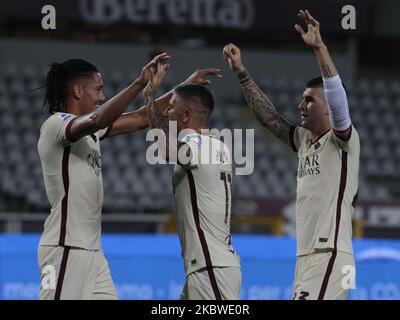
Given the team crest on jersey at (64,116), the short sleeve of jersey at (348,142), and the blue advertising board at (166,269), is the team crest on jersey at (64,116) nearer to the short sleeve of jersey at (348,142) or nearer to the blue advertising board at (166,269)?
the short sleeve of jersey at (348,142)

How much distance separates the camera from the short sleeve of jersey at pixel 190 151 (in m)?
6.02

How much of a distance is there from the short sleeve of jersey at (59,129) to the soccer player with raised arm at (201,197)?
473 millimetres

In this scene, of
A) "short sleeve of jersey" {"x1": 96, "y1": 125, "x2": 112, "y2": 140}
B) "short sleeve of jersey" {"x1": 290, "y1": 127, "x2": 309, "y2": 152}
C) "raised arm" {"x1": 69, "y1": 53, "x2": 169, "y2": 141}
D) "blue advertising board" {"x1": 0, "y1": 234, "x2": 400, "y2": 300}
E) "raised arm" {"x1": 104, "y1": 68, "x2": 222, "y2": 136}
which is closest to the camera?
"raised arm" {"x1": 69, "y1": 53, "x2": 169, "y2": 141}

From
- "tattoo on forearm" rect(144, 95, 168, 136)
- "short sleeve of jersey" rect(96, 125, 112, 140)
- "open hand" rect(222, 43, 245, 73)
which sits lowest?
"short sleeve of jersey" rect(96, 125, 112, 140)

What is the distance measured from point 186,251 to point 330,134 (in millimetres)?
1082

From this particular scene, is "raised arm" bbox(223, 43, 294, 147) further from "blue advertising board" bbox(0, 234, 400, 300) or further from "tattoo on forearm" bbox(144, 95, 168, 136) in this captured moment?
"blue advertising board" bbox(0, 234, 400, 300)

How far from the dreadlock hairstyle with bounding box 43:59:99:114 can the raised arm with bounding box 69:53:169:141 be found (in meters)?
0.45

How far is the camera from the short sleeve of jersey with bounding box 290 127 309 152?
6.51 metres

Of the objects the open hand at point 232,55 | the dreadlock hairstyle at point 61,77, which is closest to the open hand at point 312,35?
the open hand at point 232,55

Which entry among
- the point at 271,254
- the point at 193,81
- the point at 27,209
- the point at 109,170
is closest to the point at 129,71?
the point at 109,170

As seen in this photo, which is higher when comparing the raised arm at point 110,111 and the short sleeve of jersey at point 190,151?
the raised arm at point 110,111

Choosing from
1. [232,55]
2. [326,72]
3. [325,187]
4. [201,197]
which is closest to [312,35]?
[326,72]

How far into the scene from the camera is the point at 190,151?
19.9ft

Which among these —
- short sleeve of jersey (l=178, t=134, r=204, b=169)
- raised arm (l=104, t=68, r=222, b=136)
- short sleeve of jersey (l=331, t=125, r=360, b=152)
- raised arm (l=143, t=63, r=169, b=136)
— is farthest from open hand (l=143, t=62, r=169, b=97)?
short sleeve of jersey (l=331, t=125, r=360, b=152)
